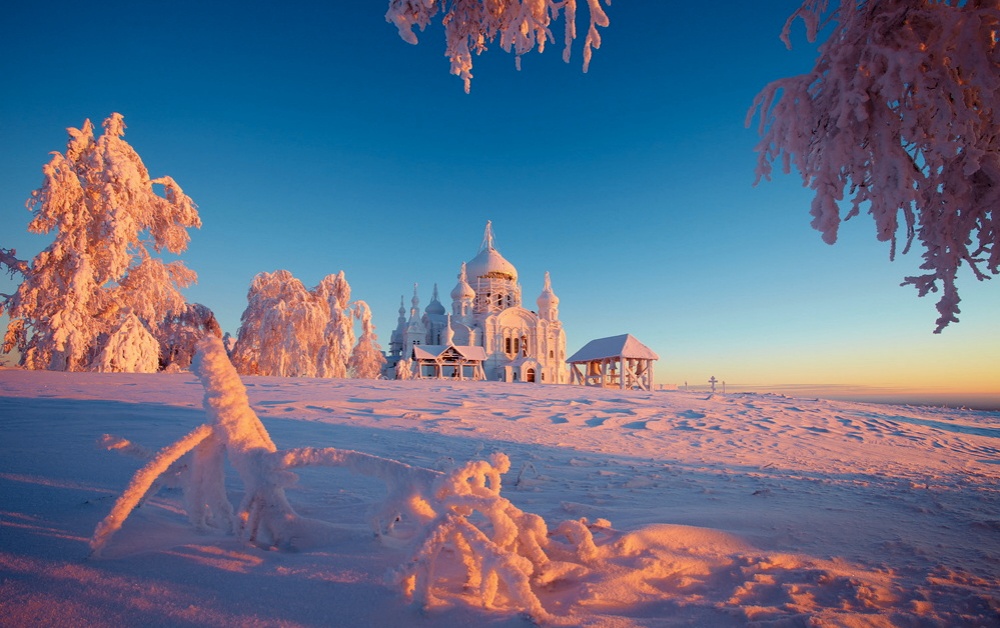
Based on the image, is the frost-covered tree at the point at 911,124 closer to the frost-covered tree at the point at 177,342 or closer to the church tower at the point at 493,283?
the frost-covered tree at the point at 177,342

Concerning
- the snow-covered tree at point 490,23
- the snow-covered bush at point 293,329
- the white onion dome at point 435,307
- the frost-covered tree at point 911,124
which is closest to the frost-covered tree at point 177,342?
the snow-covered bush at point 293,329

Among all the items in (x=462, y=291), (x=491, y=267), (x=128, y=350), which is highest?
(x=491, y=267)

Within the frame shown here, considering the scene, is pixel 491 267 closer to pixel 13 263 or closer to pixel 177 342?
pixel 177 342

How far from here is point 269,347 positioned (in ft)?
85.9

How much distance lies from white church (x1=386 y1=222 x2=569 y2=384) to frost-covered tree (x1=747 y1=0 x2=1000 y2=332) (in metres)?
42.0

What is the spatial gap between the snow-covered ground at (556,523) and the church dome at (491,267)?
50.0 m

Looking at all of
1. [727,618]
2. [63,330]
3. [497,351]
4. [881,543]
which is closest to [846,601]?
[727,618]

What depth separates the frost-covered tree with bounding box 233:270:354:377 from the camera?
2598 cm

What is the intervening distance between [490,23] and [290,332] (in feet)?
82.6

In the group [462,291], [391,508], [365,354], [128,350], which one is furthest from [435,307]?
[391,508]

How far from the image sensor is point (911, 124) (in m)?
3.23

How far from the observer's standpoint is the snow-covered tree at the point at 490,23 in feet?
11.3

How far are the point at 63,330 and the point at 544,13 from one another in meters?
19.4

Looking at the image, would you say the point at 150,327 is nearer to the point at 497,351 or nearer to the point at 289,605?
the point at 289,605
